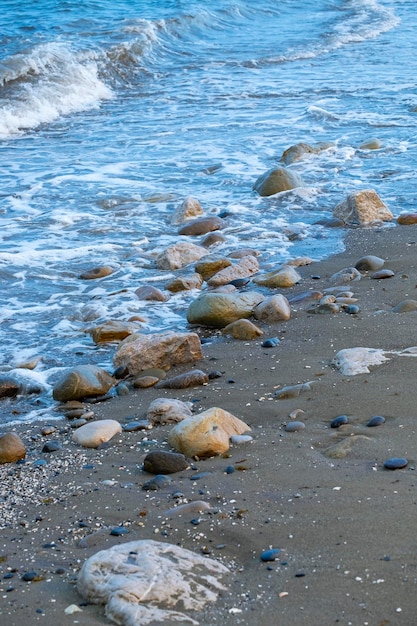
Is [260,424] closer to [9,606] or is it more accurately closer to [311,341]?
[311,341]

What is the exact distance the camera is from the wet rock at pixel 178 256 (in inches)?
223

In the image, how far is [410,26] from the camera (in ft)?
53.3

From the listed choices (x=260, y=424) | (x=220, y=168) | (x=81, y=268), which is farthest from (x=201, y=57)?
(x=260, y=424)

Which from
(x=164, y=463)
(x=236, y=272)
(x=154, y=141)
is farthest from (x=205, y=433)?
(x=154, y=141)

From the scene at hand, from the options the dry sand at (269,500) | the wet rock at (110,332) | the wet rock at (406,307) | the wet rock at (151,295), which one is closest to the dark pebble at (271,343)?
the dry sand at (269,500)

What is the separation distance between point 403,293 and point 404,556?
2621 mm

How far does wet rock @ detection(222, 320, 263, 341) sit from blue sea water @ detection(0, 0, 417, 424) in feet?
1.41

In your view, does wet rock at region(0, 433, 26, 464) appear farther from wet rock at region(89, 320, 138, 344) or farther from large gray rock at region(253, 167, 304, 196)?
large gray rock at region(253, 167, 304, 196)

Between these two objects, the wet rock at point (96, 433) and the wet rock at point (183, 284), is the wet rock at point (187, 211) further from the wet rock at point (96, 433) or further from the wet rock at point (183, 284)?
the wet rock at point (96, 433)

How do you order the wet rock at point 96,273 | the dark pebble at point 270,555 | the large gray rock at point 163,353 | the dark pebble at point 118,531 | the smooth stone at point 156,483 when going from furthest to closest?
the wet rock at point 96,273
the large gray rock at point 163,353
the smooth stone at point 156,483
the dark pebble at point 118,531
the dark pebble at point 270,555

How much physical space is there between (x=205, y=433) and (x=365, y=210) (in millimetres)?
3435

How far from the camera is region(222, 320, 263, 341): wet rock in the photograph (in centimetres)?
451

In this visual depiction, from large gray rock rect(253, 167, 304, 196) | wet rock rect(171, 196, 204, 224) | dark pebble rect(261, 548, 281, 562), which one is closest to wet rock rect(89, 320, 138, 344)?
wet rock rect(171, 196, 204, 224)

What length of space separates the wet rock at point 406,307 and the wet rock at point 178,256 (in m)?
1.65
